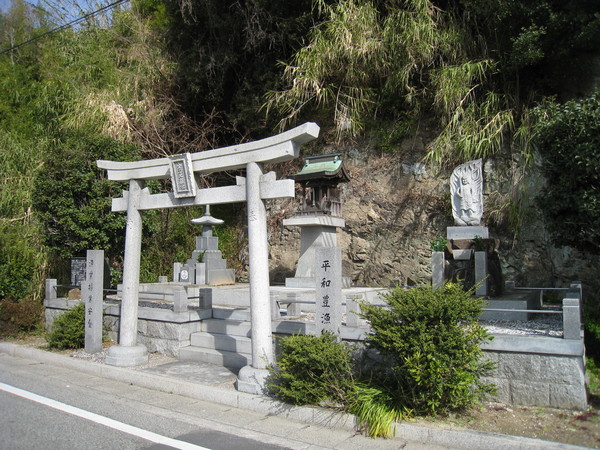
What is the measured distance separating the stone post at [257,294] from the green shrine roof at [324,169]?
6.33 m

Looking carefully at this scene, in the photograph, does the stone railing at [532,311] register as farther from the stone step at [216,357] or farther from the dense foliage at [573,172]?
the dense foliage at [573,172]

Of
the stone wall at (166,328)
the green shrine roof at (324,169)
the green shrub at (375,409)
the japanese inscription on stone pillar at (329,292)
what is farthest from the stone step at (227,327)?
the green shrine roof at (324,169)

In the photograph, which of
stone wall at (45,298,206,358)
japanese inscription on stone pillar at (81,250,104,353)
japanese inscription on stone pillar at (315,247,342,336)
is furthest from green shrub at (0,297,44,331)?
japanese inscription on stone pillar at (315,247,342,336)

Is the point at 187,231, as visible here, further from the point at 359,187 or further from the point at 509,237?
the point at 509,237

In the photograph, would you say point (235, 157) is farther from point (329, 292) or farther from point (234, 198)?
point (329, 292)

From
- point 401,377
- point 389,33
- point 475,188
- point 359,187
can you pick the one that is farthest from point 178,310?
point 389,33

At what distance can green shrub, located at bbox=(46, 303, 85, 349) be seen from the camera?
9719 mm

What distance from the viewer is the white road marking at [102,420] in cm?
515

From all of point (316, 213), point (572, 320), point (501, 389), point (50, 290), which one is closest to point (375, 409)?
point (501, 389)

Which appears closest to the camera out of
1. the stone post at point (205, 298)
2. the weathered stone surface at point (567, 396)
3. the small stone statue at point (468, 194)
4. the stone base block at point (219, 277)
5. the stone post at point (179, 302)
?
the weathered stone surface at point (567, 396)

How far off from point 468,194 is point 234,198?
17.3 ft

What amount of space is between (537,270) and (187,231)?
1170cm

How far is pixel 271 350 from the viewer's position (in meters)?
6.93

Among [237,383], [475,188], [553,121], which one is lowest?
[237,383]
